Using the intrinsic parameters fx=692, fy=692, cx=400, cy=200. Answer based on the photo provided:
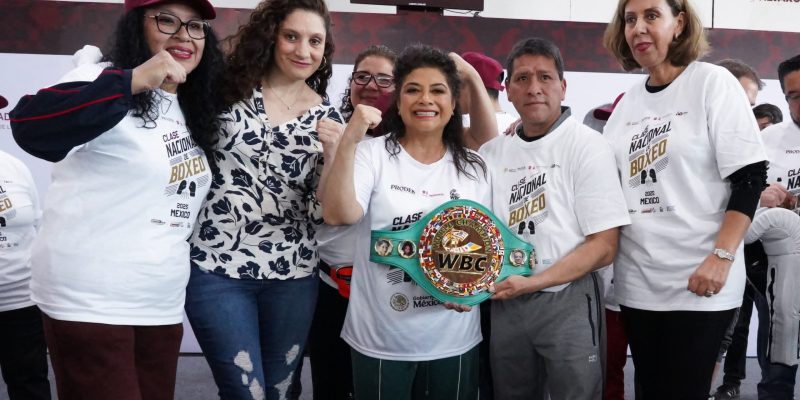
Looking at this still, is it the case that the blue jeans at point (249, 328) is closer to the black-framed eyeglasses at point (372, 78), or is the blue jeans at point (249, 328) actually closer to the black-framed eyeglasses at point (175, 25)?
the black-framed eyeglasses at point (175, 25)

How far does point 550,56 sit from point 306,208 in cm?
94

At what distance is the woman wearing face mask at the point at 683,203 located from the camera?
1976 mm

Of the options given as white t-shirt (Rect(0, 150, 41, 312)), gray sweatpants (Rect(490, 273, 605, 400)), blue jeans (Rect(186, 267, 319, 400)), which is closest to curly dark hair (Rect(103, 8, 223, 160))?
blue jeans (Rect(186, 267, 319, 400))

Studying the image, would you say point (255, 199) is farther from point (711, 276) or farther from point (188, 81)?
point (711, 276)

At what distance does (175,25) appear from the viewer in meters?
1.89

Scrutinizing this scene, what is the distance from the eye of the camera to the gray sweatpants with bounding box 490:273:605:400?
2.12 m

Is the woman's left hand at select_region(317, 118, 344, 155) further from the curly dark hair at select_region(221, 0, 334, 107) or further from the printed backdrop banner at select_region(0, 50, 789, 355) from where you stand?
the printed backdrop banner at select_region(0, 50, 789, 355)

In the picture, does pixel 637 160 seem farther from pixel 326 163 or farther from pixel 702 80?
pixel 326 163

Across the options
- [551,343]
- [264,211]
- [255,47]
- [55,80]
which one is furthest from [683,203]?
[55,80]

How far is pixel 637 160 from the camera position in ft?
6.98

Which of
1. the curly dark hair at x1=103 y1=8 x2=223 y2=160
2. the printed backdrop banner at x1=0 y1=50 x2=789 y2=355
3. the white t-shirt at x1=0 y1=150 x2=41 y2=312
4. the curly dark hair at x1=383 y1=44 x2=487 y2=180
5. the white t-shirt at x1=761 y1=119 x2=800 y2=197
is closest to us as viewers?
the curly dark hair at x1=103 y1=8 x2=223 y2=160

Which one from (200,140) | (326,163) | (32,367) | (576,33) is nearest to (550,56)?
(326,163)

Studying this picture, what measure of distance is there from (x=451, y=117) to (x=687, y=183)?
0.76 m

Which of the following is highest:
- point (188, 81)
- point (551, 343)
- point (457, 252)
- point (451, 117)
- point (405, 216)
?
point (188, 81)
